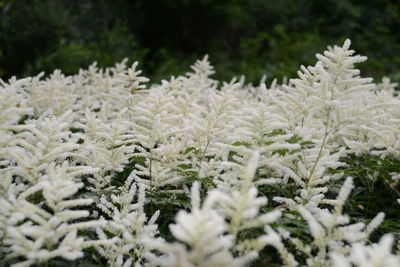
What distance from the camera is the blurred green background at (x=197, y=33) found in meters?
9.45

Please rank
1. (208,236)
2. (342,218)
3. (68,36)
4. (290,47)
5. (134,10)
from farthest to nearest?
(134,10) → (290,47) → (68,36) → (342,218) → (208,236)

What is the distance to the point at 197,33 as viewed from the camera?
1522cm

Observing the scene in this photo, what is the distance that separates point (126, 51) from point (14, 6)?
2.82 meters

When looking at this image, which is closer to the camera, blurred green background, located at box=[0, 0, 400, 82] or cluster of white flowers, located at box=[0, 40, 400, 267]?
cluster of white flowers, located at box=[0, 40, 400, 267]

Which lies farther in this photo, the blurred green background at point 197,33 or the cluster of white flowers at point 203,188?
the blurred green background at point 197,33

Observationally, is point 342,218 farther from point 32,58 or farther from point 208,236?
point 32,58

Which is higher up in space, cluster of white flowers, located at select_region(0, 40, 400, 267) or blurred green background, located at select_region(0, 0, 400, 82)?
blurred green background, located at select_region(0, 0, 400, 82)

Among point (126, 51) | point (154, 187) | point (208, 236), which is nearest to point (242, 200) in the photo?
point (208, 236)

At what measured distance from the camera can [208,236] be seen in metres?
1.52

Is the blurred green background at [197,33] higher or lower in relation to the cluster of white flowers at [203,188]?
higher

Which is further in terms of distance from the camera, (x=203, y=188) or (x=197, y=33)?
(x=197, y=33)

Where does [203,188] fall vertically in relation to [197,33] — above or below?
below

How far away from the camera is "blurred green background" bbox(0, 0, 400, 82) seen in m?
9.45

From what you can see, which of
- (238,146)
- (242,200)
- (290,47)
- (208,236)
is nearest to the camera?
(208,236)
